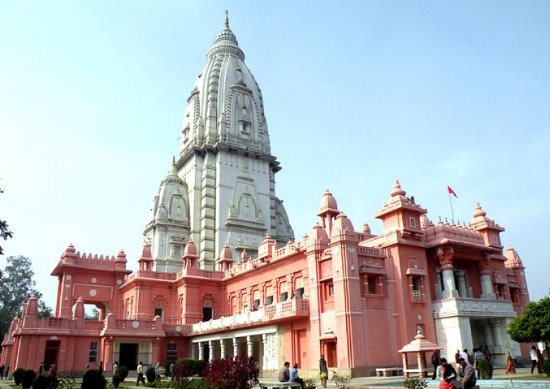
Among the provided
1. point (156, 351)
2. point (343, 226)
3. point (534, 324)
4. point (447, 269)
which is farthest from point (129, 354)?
point (534, 324)

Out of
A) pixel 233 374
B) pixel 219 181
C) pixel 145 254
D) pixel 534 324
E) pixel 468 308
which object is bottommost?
pixel 233 374

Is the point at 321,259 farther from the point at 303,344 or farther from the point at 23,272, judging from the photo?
the point at 23,272

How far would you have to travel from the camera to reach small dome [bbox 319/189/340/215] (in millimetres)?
34625

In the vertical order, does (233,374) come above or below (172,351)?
below

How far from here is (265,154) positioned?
56.7 meters

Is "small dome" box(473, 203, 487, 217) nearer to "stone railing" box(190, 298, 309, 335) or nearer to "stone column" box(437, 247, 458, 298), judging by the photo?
"stone column" box(437, 247, 458, 298)

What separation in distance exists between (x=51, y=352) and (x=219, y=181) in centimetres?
2370

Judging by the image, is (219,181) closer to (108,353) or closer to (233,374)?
(108,353)

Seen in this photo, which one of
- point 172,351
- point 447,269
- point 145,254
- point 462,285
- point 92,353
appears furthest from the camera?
point 145,254

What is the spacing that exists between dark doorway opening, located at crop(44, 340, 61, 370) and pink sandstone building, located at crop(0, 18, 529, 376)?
0.28ft

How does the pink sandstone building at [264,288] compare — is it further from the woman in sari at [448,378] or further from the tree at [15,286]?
the tree at [15,286]

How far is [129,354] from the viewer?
125ft

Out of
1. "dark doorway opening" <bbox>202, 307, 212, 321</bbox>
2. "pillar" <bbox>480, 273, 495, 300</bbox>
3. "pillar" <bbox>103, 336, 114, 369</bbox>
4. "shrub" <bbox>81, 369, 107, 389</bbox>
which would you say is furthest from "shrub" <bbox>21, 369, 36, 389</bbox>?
"pillar" <bbox>480, 273, 495, 300</bbox>

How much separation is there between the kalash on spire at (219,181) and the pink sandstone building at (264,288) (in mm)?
160
